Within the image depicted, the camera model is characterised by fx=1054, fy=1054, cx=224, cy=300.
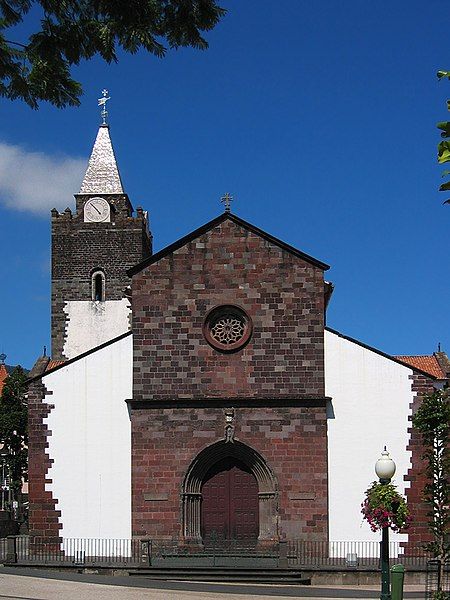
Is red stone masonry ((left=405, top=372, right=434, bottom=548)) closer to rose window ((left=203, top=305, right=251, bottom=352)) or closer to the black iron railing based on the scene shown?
the black iron railing

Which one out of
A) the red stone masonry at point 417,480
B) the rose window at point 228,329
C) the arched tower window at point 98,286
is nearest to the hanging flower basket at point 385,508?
the red stone masonry at point 417,480

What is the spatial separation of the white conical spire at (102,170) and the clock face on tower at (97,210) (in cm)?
107

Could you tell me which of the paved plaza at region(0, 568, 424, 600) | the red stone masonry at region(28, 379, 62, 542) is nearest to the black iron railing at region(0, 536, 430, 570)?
the red stone masonry at region(28, 379, 62, 542)

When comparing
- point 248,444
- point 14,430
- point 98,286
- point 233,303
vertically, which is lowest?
point 14,430

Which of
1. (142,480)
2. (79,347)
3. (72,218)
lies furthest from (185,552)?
(72,218)

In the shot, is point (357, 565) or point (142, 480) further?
point (142, 480)

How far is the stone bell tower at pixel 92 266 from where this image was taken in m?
53.6

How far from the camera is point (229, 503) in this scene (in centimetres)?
3341

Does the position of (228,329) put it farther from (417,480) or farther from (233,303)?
(417,480)

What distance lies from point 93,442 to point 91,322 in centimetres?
2103

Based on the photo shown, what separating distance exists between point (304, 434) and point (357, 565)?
487 centimetres

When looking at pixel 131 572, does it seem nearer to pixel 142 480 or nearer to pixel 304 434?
pixel 142 480

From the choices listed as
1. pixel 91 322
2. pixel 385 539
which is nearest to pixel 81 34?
pixel 385 539

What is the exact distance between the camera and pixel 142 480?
108ft
